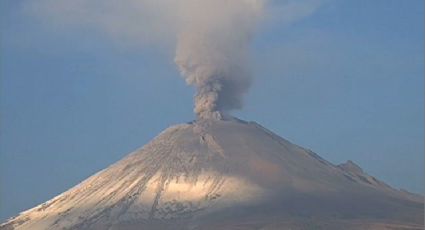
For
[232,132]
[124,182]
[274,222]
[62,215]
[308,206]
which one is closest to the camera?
[274,222]

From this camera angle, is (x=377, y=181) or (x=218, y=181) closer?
(x=218, y=181)

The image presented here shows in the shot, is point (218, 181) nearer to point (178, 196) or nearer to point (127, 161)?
point (178, 196)

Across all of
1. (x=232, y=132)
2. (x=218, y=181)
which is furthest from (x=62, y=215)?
(x=232, y=132)

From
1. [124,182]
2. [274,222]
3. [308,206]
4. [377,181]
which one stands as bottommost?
[274,222]

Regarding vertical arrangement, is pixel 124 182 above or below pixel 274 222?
above

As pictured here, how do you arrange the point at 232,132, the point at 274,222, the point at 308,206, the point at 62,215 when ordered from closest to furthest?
1. the point at 274,222
2. the point at 308,206
3. the point at 62,215
4. the point at 232,132

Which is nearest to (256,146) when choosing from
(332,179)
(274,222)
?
(332,179)
